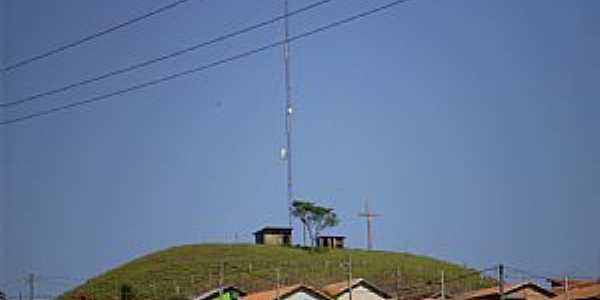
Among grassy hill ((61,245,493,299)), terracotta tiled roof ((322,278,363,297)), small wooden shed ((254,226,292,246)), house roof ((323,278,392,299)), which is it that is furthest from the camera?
small wooden shed ((254,226,292,246))

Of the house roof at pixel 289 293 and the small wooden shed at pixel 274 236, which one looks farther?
the small wooden shed at pixel 274 236

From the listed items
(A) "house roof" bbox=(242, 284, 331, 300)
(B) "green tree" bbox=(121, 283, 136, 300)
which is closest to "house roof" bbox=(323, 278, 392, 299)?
(A) "house roof" bbox=(242, 284, 331, 300)

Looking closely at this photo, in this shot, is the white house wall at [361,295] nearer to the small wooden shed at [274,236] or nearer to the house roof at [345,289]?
the house roof at [345,289]

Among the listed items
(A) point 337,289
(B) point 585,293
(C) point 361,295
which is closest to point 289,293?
(A) point 337,289

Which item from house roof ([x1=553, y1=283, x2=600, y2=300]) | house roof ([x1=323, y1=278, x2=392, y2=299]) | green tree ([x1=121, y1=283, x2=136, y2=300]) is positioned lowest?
green tree ([x1=121, y1=283, x2=136, y2=300])

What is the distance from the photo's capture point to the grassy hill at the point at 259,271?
75.3 metres

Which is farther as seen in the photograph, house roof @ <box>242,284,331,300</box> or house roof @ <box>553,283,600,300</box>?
house roof @ <box>242,284,331,300</box>

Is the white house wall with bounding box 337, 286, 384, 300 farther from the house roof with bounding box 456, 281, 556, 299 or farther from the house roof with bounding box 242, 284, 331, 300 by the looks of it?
the house roof with bounding box 456, 281, 556, 299

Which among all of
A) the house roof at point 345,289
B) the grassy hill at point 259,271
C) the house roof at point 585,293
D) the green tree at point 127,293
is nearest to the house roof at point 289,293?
the house roof at point 345,289

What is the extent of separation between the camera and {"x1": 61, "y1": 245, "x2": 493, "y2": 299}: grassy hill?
247 ft

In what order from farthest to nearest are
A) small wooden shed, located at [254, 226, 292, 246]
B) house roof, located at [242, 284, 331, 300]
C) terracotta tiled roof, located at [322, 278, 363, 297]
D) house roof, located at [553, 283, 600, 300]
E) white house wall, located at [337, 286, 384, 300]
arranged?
small wooden shed, located at [254, 226, 292, 246] → white house wall, located at [337, 286, 384, 300] → terracotta tiled roof, located at [322, 278, 363, 297] → house roof, located at [242, 284, 331, 300] → house roof, located at [553, 283, 600, 300]

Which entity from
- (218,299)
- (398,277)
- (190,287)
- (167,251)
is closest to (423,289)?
(398,277)

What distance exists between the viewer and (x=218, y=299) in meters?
56.4

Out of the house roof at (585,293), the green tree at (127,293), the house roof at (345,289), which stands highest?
the house roof at (585,293)
